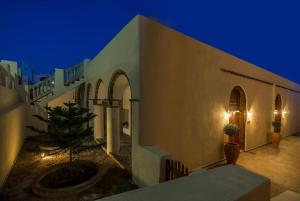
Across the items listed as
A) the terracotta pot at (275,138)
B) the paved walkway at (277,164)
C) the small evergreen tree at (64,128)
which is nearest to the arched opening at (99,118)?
the small evergreen tree at (64,128)

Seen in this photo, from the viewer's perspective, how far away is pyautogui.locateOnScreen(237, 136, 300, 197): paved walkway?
5594 mm

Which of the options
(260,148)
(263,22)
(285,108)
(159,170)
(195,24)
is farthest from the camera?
(263,22)

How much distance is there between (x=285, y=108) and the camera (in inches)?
516

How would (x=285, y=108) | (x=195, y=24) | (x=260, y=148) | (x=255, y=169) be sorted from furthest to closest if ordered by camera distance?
(x=195, y=24)
(x=285, y=108)
(x=260, y=148)
(x=255, y=169)

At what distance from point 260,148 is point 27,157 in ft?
37.3

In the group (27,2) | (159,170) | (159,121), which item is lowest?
(159,170)

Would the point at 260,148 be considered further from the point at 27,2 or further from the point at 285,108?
the point at 27,2

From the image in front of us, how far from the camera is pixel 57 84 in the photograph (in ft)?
39.2

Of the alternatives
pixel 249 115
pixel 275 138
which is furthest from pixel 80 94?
pixel 275 138

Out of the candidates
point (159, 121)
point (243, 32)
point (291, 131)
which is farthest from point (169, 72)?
point (243, 32)

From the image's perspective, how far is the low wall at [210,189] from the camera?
2031 mm

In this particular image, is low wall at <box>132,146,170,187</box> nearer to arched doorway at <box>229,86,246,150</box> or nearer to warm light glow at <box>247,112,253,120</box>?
arched doorway at <box>229,86,246,150</box>

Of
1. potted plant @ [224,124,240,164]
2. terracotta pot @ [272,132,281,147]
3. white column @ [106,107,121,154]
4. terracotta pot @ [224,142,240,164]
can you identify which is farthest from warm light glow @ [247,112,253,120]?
white column @ [106,107,121,154]

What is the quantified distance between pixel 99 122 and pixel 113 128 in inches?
90.6
